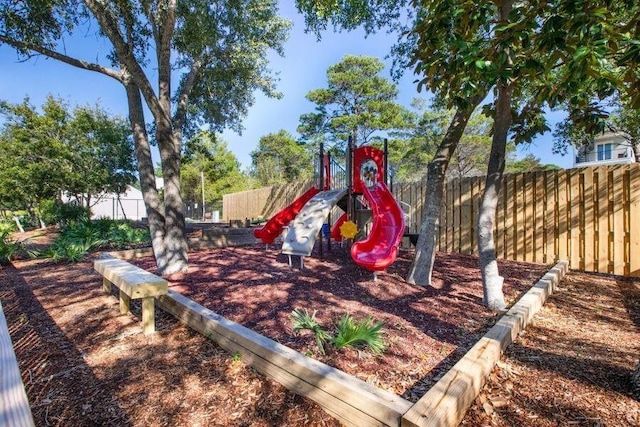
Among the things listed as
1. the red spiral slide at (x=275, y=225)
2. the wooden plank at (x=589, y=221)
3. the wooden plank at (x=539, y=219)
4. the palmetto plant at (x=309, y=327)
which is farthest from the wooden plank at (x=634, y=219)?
the red spiral slide at (x=275, y=225)

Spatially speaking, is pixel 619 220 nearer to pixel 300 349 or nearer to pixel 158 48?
pixel 300 349

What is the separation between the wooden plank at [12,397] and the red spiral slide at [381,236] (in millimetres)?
3825

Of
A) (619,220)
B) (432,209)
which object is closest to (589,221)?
(619,220)

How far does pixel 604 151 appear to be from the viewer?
25.8 m

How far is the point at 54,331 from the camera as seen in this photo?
3.31 m

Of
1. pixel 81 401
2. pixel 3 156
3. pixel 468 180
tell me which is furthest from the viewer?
pixel 3 156

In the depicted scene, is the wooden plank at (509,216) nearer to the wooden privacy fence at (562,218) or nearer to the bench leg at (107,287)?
the wooden privacy fence at (562,218)

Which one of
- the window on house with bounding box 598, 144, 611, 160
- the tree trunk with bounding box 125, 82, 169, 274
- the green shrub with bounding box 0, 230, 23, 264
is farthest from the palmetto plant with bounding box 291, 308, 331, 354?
the window on house with bounding box 598, 144, 611, 160

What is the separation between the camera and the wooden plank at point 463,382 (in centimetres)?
164

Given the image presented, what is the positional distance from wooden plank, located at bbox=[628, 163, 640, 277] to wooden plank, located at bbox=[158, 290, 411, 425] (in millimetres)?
6102

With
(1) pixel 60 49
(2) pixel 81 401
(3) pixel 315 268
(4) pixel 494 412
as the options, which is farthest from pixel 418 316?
(1) pixel 60 49

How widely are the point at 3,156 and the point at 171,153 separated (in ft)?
46.7

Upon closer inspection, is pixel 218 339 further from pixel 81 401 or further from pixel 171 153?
pixel 171 153

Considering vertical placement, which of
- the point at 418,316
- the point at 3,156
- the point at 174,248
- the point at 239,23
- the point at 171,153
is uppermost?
the point at 239,23
